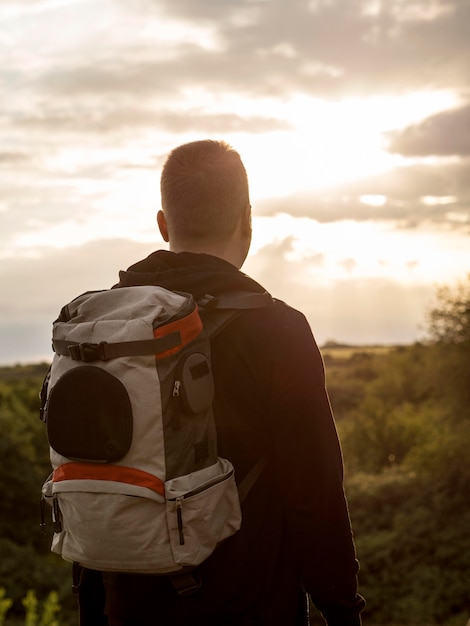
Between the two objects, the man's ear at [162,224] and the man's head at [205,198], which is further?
the man's ear at [162,224]

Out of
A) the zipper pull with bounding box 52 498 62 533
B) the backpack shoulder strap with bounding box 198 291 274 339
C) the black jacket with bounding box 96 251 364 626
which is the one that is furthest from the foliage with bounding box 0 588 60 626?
the backpack shoulder strap with bounding box 198 291 274 339

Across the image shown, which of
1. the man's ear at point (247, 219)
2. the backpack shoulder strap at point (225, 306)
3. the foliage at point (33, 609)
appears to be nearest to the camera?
the backpack shoulder strap at point (225, 306)

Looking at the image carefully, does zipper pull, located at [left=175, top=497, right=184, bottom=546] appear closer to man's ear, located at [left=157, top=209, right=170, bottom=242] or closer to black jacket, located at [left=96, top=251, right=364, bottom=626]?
black jacket, located at [left=96, top=251, right=364, bottom=626]

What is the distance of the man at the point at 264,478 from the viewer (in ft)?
7.23

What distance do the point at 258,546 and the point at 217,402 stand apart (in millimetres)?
418

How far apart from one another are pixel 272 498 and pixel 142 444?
17.1 inches

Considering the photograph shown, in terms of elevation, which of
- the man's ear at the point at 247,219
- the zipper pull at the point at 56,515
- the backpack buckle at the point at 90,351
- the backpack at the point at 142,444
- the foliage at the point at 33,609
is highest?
the man's ear at the point at 247,219

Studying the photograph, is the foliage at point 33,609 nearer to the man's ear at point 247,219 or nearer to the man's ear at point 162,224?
the man's ear at point 162,224

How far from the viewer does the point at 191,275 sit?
2.30 m

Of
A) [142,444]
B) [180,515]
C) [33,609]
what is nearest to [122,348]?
[142,444]

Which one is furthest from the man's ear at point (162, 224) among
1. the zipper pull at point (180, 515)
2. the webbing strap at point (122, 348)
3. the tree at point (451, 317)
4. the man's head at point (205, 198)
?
the tree at point (451, 317)

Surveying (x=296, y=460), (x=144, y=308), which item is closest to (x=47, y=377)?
(x=144, y=308)

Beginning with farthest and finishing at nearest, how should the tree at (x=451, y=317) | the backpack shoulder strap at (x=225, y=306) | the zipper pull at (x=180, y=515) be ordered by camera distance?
the tree at (x=451, y=317) → the backpack shoulder strap at (x=225, y=306) → the zipper pull at (x=180, y=515)

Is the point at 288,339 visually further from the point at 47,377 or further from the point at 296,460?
the point at 47,377
